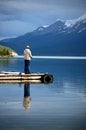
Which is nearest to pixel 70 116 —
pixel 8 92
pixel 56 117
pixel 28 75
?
pixel 56 117

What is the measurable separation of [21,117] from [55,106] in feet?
7.98

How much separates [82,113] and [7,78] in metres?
11.4


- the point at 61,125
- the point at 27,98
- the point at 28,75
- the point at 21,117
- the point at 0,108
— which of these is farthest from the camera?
the point at 28,75

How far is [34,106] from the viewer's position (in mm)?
13844

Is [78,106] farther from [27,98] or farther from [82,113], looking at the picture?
[27,98]

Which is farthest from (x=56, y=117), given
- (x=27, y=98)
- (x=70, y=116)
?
(x=27, y=98)

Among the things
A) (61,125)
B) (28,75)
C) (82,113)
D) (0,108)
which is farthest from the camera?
(28,75)

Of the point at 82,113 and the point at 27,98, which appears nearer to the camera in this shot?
the point at 82,113

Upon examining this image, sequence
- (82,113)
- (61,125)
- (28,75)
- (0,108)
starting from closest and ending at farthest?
(61,125), (82,113), (0,108), (28,75)

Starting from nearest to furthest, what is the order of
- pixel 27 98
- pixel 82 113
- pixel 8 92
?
pixel 82 113, pixel 27 98, pixel 8 92

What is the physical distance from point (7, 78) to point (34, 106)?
9764 mm

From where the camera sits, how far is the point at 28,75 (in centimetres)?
2338

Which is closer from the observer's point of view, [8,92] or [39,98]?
[39,98]

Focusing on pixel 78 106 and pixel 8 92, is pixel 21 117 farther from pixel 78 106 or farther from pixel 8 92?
pixel 8 92
